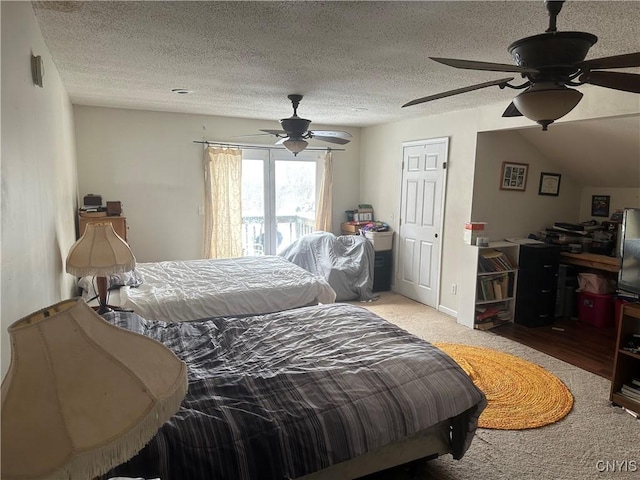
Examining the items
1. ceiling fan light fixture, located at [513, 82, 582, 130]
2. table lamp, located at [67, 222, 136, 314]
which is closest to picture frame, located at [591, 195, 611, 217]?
ceiling fan light fixture, located at [513, 82, 582, 130]

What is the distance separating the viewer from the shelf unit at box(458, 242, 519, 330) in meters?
4.43

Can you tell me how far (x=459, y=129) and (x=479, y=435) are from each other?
3333 millimetres

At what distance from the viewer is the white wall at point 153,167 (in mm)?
4828

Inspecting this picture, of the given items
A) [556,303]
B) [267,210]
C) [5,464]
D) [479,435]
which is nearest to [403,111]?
[267,210]

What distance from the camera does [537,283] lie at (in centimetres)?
450

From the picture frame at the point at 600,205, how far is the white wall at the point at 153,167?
435 centimetres

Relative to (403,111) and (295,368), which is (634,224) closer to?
(403,111)

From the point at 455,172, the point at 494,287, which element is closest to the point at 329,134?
the point at 455,172

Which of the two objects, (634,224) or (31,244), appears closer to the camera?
(31,244)

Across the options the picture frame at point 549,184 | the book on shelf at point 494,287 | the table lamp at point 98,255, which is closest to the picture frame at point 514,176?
the picture frame at point 549,184

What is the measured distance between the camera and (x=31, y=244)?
1716 millimetres

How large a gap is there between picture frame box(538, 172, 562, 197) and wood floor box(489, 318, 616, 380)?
1.57 metres

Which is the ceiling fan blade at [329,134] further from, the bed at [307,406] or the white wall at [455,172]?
the bed at [307,406]

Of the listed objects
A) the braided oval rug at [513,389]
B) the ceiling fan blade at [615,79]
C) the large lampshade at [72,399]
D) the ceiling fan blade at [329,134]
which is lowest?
the braided oval rug at [513,389]
